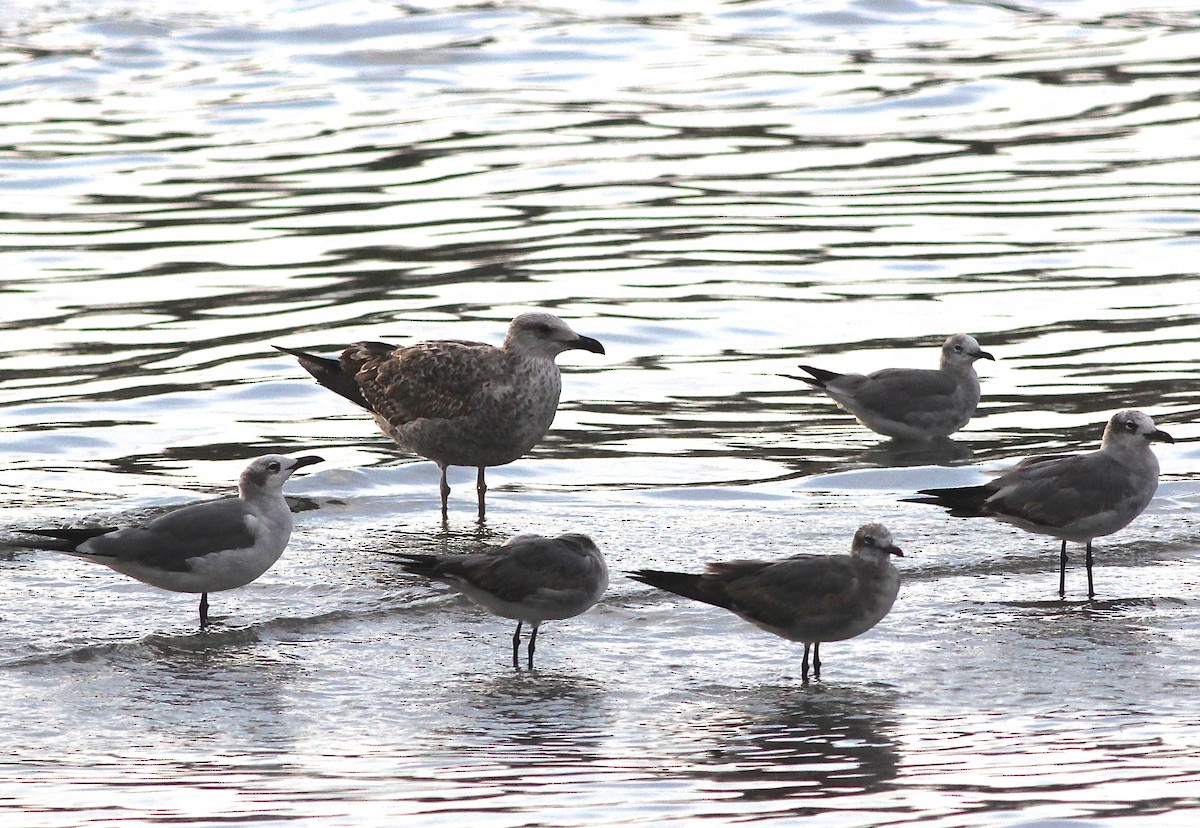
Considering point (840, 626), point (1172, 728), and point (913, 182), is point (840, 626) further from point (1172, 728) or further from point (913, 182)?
point (913, 182)

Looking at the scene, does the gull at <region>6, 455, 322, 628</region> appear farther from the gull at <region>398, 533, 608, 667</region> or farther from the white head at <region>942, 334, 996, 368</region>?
the white head at <region>942, 334, 996, 368</region>

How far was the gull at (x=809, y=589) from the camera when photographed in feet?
27.2

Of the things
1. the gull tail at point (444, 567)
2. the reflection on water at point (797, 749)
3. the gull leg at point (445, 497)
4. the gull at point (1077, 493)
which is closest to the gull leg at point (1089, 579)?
the gull at point (1077, 493)

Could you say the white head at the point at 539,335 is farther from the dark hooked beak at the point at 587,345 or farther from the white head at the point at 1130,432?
the white head at the point at 1130,432

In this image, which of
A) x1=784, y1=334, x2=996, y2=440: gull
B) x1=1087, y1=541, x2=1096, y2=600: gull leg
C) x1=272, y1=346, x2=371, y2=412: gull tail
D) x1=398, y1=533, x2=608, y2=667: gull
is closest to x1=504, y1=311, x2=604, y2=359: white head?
x1=272, y1=346, x2=371, y2=412: gull tail

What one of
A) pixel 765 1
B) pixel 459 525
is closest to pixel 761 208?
pixel 459 525

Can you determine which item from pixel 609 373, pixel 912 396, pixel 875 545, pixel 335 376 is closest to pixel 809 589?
pixel 875 545

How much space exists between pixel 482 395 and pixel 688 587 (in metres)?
3.37

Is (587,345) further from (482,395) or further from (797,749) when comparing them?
(797,749)

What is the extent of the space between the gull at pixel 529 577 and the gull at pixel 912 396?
15.9 feet

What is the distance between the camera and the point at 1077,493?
9.65 meters

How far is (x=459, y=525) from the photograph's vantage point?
1130cm

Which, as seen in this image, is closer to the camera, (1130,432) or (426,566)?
(426,566)

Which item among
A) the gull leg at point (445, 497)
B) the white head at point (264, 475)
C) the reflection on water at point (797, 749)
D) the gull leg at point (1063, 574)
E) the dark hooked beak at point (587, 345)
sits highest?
the dark hooked beak at point (587, 345)
